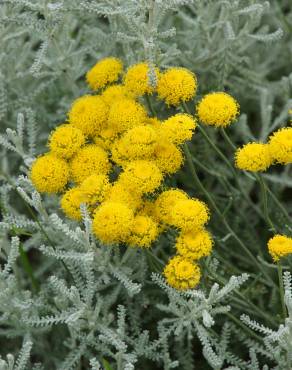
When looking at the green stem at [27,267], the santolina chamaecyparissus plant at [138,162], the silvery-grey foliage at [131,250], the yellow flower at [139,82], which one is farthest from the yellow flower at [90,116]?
the green stem at [27,267]

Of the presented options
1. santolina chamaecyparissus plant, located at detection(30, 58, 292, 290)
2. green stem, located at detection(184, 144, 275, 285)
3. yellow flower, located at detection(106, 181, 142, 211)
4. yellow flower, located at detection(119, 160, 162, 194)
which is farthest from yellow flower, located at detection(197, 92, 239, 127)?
yellow flower, located at detection(106, 181, 142, 211)

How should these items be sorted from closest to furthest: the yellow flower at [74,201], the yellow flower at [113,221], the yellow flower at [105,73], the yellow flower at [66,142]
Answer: the yellow flower at [113,221], the yellow flower at [74,201], the yellow flower at [66,142], the yellow flower at [105,73]

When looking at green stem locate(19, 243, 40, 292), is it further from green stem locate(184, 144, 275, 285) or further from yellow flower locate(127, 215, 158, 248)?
green stem locate(184, 144, 275, 285)

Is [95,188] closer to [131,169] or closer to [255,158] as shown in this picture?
[131,169]

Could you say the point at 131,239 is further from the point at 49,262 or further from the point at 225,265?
the point at 49,262

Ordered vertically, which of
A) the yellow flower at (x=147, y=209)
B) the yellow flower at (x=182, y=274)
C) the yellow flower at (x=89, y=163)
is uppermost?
the yellow flower at (x=89, y=163)

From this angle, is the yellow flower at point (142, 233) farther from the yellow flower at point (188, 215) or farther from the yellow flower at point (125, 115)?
the yellow flower at point (125, 115)
